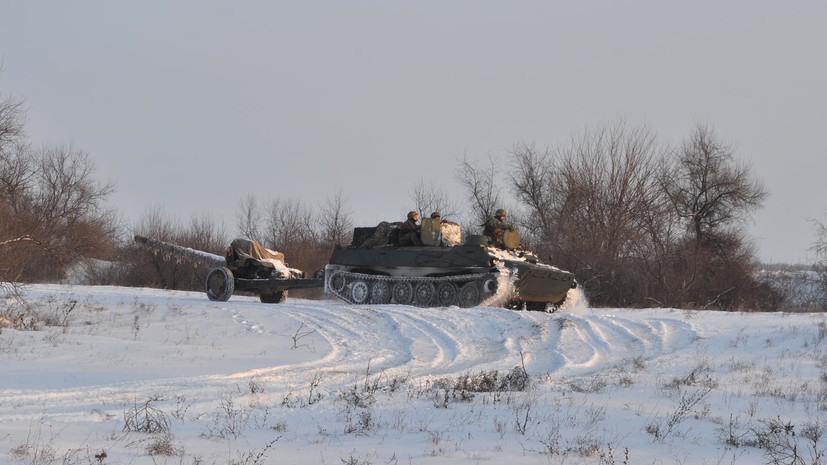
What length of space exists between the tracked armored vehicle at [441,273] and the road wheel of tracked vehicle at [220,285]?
2.45m

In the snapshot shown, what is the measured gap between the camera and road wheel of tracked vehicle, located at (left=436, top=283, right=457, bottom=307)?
63.4 feet

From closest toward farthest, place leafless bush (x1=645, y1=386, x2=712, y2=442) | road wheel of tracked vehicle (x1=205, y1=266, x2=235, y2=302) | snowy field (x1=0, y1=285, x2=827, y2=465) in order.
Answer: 1. snowy field (x1=0, y1=285, x2=827, y2=465)
2. leafless bush (x1=645, y1=386, x2=712, y2=442)
3. road wheel of tracked vehicle (x1=205, y1=266, x2=235, y2=302)

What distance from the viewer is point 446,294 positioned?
19.5 m

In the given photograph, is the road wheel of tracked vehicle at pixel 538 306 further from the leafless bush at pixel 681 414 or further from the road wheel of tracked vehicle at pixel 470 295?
the leafless bush at pixel 681 414

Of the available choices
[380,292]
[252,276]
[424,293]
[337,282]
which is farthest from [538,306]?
[252,276]

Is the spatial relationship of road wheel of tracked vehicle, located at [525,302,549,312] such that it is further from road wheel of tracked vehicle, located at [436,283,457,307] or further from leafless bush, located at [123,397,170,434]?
leafless bush, located at [123,397,170,434]

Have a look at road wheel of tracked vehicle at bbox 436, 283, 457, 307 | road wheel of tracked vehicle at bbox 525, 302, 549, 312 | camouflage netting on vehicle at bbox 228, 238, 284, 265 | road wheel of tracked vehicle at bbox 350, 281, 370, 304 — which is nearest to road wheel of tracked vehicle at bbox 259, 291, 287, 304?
camouflage netting on vehicle at bbox 228, 238, 284, 265

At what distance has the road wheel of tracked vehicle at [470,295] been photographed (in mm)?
18828

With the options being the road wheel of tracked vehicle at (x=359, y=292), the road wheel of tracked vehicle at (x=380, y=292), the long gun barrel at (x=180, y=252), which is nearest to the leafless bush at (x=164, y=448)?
the road wheel of tracked vehicle at (x=380, y=292)

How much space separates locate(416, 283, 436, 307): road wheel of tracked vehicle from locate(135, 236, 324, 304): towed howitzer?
97.7 inches

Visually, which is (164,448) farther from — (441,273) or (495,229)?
(495,229)

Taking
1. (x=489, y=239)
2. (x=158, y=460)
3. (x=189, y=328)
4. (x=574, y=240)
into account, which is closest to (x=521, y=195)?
(x=574, y=240)

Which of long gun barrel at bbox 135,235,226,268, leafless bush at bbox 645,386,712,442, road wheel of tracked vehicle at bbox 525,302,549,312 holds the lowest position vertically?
leafless bush at bbox 645,386,712,442

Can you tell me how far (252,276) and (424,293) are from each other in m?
4.17
